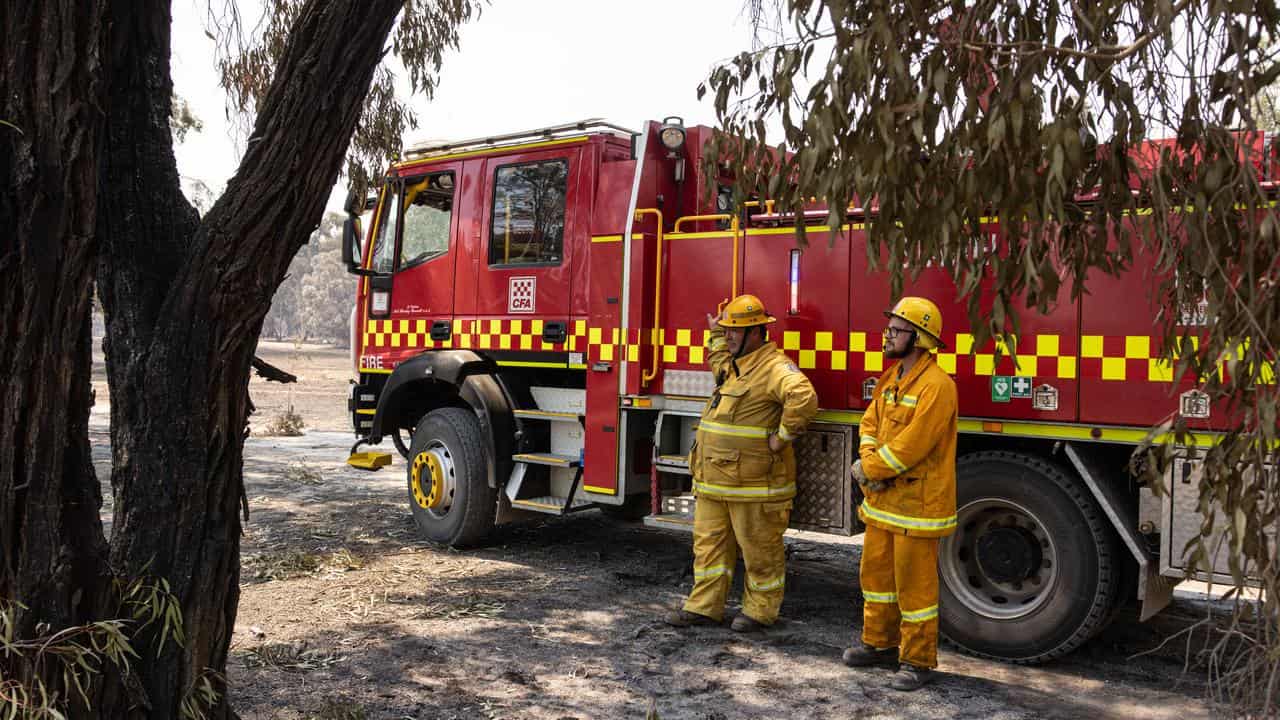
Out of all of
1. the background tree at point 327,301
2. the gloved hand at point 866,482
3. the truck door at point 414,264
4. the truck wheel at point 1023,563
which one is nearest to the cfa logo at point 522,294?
the truck door at point 414,264

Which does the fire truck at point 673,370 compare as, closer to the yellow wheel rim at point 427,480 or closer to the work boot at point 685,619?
the yellow wheel rim at point 427,480

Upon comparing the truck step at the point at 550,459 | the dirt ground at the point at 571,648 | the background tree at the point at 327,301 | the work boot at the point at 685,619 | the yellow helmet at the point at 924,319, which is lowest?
the dirt ground at the point at 571,648

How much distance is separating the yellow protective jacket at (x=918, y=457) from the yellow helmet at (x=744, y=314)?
1010 millimetres

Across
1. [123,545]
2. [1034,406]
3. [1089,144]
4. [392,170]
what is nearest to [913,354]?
[1034,406]

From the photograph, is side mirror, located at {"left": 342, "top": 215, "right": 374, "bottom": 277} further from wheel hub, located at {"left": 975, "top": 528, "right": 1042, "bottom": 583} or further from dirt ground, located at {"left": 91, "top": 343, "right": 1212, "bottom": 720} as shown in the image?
wheel hub, located at {"left": 975, "top": 528, "right": 1042, "bottom": 583}

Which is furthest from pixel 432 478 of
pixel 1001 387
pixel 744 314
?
pixel 1001 387

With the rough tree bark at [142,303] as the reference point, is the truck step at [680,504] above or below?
below

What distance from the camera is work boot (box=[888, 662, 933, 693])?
4871mm

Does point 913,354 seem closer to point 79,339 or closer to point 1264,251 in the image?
point 1264,251

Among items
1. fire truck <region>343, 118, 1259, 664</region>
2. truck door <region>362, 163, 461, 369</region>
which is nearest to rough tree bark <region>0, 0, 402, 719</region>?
fire truck <region>343, 118, 1259, 664</region>

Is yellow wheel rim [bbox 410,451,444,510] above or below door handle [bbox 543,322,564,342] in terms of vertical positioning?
below

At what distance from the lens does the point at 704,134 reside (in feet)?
23.8

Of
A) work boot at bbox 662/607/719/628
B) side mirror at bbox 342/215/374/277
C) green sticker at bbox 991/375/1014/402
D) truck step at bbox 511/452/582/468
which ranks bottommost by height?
work boot at bbox 662/607/719/628

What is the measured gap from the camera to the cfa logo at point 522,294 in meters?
7.48
